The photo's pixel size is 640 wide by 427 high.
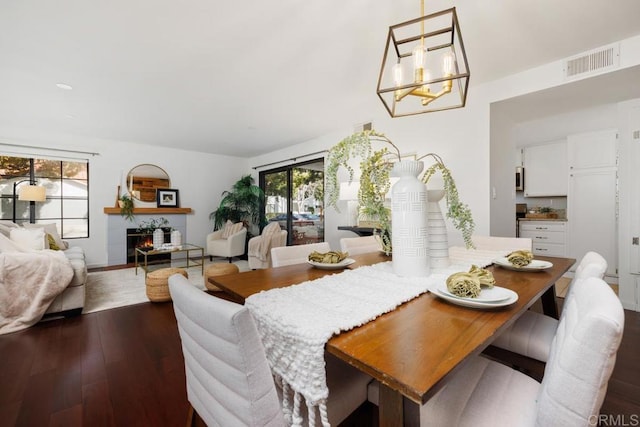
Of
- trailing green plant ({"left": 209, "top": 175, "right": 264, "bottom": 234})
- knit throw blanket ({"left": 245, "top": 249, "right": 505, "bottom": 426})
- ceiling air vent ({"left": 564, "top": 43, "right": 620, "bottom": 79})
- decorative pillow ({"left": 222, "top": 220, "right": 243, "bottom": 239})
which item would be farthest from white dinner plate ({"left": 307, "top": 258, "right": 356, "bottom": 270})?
trailing green plant ({"left": 209, "top": 175, "right": 264, "bottom": 234})

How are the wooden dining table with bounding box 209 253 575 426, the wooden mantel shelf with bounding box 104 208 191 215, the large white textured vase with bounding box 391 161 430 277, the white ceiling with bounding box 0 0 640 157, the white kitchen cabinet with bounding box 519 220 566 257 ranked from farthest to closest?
the wooden mantel shelf with bounding box 104 208 191 215 < the white kitchen cabinet with bounding box 519 220 566 257 < the white ceiling with bounding box 0 0 640 157 < the large white textured vase with bounding box 391 161 430 277 < the wooden dining table with bounding box 209 253 575 426

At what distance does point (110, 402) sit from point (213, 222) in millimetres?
5161

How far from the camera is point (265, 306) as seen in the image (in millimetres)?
867

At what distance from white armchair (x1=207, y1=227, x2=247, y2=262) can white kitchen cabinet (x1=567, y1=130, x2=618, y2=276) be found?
211 inches

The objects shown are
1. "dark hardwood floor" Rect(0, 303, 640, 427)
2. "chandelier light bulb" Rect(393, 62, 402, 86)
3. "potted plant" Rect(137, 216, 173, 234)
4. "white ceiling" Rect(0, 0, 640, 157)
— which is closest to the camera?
"dark hardwood floor" Rect(0, 303, 640, 427)

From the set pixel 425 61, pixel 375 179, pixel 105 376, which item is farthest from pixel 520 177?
pixel 105 376

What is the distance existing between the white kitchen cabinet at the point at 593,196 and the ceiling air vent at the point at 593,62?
2.17 meters

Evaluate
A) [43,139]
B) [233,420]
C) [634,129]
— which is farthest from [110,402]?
[43,139]

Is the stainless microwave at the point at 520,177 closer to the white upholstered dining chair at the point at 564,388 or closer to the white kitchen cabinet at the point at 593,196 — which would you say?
the white kitchen cabinet at the point at 593,196

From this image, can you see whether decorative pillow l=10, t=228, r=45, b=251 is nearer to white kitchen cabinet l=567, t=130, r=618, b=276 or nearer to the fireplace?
the fireplace

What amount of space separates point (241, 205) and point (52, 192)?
322cm

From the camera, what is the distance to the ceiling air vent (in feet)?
7.46

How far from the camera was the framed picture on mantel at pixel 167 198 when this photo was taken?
5656 mm

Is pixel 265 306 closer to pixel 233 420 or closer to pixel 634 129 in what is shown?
pixel 233 420
